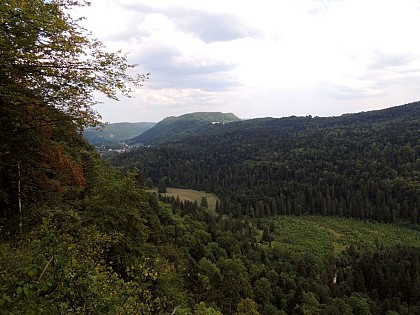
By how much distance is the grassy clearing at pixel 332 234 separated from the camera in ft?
345

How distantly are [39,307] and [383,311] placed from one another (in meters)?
77.6

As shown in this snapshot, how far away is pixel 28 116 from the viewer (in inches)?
535

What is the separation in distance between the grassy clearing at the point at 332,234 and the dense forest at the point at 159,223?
2.28ft

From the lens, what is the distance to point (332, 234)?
4705 inches

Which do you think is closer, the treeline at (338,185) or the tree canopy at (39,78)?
the tree canopy at (39,78)

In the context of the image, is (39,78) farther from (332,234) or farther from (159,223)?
(332,234)

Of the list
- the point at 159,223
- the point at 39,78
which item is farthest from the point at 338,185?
the point at 39,78

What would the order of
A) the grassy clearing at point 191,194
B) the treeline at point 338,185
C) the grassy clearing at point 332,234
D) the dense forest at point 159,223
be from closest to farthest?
the dense forest at point 159,223, the grassy clearing at point 332,234, the treeline at point 338,185, the grassy clearing at point 191,194

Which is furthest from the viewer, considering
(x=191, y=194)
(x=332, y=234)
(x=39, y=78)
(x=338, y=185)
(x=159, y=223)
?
(x=191, y=194)

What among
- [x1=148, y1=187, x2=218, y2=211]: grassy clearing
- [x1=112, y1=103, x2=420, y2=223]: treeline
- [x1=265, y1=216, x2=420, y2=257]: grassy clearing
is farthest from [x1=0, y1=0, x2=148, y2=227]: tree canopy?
[x1=148, y1=187, x2=218, y2=211]: grassy clearing

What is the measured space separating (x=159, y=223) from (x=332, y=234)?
90.0m

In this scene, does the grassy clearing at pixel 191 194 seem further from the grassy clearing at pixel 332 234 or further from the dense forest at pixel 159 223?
the grassy clearing at pixel 332 234

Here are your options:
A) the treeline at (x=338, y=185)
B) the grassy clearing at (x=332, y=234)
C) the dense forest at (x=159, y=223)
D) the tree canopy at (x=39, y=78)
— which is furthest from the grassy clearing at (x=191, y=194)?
the tree canopy at (x=39, y=78)

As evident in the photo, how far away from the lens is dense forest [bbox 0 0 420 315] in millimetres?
9320
